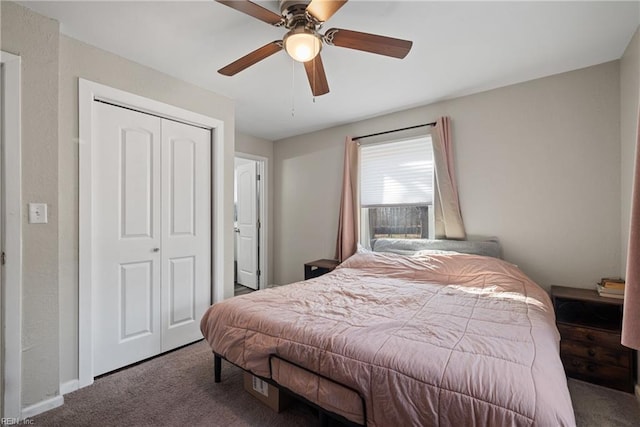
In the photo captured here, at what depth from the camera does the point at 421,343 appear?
1.23 meters

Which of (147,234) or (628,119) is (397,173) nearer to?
(628,119)

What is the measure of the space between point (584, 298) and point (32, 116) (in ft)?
12.9

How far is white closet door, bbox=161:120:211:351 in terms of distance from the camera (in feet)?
8.30

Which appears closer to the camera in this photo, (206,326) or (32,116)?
(32,116)

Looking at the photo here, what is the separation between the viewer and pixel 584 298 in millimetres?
2070

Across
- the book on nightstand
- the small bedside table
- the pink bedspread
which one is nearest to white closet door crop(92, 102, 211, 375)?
the pink bedspread

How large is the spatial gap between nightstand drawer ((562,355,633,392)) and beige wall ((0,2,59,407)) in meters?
3.55

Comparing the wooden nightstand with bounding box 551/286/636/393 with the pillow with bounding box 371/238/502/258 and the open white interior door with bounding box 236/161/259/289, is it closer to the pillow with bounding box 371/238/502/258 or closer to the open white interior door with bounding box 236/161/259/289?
the pillow with bounding box 371/238/502/258

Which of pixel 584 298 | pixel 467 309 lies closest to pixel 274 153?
pixel 467 309

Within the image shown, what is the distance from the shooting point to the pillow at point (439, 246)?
2614mm

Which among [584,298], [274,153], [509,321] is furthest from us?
[274,153]

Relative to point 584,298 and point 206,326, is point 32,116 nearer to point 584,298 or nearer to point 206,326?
point 206,326

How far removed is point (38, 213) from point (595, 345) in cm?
383

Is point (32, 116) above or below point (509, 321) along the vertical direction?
above
